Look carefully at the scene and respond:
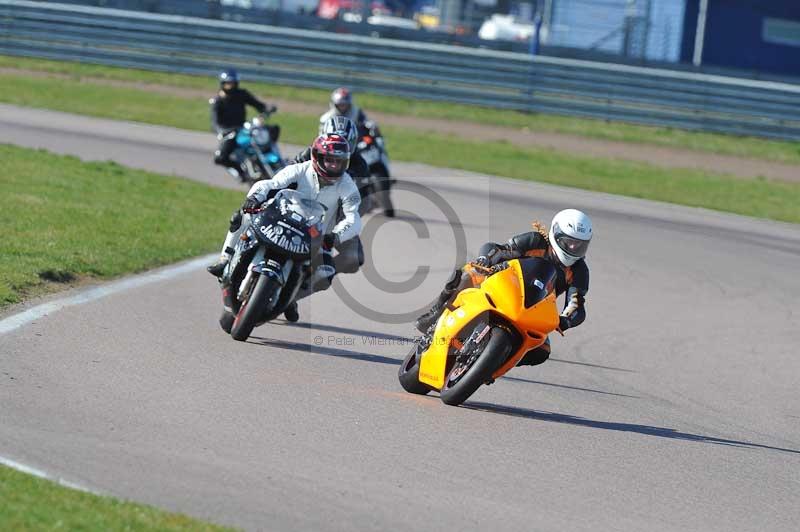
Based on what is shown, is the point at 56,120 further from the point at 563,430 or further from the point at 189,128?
the point at 563,430

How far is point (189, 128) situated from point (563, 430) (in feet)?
61.3

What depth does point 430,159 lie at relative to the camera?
79.6 feet

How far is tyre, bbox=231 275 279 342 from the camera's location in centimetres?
946

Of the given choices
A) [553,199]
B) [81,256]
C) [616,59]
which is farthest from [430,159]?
[81,256]

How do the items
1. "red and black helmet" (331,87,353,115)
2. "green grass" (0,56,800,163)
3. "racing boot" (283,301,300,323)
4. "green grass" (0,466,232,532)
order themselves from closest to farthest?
"green grass" (0,466,232,532)
"racing boot" (283,301,300,323)
"red and black helmet" (331,87,353,115)
"green grass" (0,56,800,163)

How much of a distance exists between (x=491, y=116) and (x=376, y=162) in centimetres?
1221

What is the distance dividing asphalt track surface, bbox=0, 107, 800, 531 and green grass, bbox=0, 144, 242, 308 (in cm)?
71

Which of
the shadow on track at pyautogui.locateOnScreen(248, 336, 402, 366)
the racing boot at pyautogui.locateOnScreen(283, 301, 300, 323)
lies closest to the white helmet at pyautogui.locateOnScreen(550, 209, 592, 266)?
the shadow on track at pyautogui.locateOnScreen(248, 336, 402, 366)

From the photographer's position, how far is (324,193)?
10.2m

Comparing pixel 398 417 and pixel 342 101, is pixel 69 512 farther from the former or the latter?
pixel 342 101

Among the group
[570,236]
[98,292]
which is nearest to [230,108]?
[98,292]

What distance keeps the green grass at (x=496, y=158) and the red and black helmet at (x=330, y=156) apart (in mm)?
13076

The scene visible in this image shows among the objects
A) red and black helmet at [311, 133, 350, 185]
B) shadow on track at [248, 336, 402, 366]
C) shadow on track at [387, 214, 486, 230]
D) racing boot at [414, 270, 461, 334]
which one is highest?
red and black helmet at [311, 133, 350, 185]

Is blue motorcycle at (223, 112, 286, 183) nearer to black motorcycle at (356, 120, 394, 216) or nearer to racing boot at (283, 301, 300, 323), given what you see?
black motorcycle at (356, 120, 394, 216)
